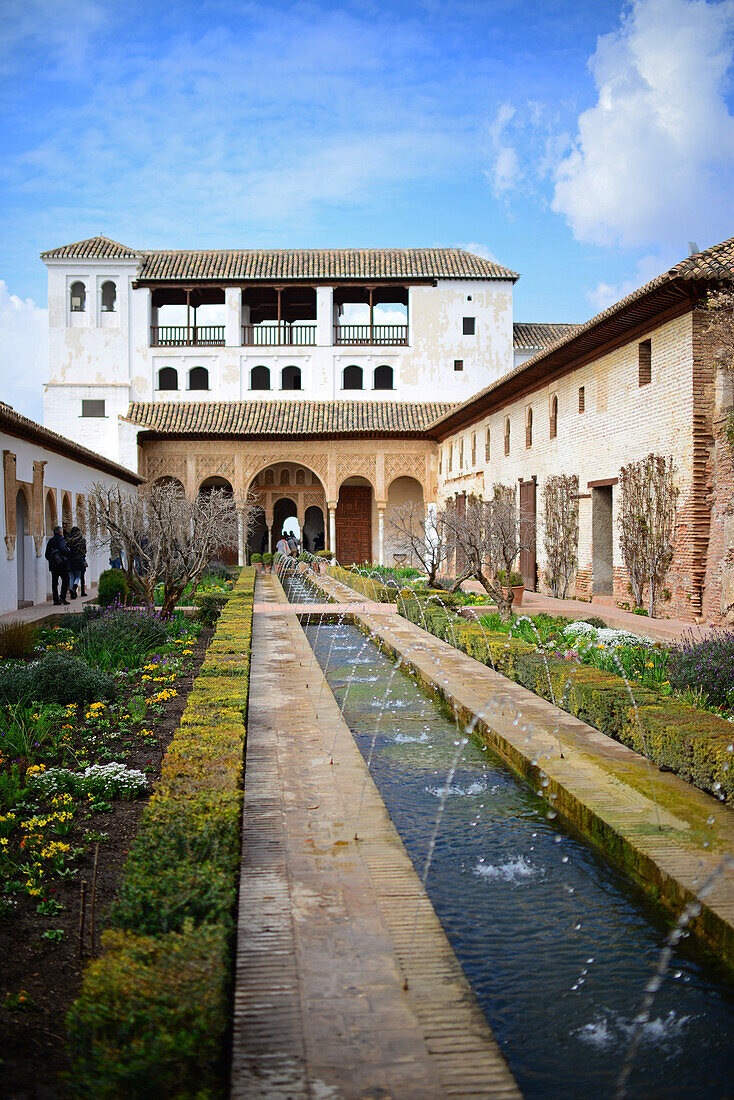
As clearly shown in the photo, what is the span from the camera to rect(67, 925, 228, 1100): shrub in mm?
2143

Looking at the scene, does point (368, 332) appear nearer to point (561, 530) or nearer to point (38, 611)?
point (561, 530)

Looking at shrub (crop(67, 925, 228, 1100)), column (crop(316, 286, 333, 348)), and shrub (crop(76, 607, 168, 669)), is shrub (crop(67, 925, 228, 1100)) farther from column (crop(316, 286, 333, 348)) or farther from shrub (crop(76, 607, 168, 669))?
column (crop(316, 286, 333, 348))

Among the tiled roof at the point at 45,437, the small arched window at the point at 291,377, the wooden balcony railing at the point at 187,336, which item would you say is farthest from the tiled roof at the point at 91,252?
the tiled roof at the point at 45,437

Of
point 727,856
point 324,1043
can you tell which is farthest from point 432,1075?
point 727,856

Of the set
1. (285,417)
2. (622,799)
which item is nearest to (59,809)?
(622,799)

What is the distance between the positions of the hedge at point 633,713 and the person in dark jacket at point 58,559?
910 centimetres

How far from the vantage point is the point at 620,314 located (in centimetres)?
1348

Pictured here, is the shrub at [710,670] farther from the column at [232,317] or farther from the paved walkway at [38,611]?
the column at [232,317]

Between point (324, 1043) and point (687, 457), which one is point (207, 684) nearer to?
point (324, 1043)

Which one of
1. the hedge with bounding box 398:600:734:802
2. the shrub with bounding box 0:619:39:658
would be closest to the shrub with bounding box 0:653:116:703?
the shrub with bounding box 0:619:39:658

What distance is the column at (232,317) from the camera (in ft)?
104

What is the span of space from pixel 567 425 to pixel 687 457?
5422 mm

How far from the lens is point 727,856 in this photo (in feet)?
12.7

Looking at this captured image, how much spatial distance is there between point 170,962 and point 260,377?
103ft
